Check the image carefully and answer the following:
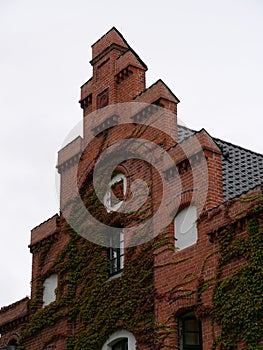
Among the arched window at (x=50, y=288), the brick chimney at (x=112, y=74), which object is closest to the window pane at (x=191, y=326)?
the arched window at (x=50, y=288)

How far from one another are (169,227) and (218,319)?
342 cm

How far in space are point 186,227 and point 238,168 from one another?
4106 mm

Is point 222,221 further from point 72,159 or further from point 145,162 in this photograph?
point 72,159

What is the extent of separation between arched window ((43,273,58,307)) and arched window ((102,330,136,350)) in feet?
12.5

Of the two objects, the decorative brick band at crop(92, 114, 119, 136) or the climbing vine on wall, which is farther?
the decorative brick band at crop(92, 114, 119, 136)

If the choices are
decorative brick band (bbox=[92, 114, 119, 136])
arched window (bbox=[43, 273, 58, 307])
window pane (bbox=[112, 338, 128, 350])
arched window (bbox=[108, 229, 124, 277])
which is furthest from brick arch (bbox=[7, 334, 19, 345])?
decorative brick band (bbox=[92, 114, 119, 136])

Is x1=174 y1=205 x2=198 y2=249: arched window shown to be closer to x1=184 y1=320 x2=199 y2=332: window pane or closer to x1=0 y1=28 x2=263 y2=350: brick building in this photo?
x1=0 y1=28 x2=263 y2=350: brick building

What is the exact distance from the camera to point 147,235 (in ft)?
67.7

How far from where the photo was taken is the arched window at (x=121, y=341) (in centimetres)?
2003

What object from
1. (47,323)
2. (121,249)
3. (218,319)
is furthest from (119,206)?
(218,319)

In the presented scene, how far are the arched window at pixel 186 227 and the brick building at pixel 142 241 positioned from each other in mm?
39

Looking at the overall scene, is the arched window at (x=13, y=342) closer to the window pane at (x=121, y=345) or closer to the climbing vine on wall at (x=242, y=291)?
the window pane at (x=121, y=345)

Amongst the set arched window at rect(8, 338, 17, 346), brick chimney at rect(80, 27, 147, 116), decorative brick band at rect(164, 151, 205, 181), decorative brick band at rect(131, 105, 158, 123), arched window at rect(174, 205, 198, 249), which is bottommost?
arched window at rect(8, 338, 17, 346)

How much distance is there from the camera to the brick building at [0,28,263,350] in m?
17.4
